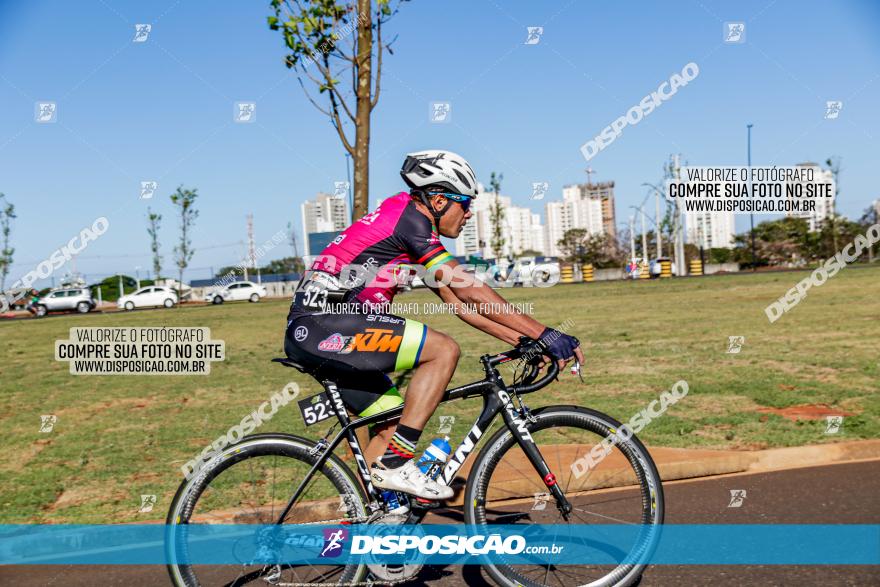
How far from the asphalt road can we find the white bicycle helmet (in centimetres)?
172

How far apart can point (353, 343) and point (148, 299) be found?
51.9 metres

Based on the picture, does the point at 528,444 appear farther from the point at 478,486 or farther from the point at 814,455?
the point at 814,455

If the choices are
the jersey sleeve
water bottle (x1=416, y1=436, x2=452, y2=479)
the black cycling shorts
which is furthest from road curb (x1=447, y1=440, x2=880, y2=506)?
the jersey sleeve

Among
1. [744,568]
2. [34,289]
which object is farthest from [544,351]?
[34,289]

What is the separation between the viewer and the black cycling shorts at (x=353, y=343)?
3.32 metres

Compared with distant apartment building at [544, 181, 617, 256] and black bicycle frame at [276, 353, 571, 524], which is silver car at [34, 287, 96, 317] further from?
distant apartment building at [544, 181, 617, 256]

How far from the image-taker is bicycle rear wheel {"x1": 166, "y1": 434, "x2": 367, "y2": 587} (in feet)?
10.7

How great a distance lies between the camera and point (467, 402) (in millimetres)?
8500

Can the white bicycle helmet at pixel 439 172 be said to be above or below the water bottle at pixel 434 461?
above

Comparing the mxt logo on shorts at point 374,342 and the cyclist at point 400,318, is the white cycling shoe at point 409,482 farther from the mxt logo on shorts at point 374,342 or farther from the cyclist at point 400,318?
the mxt logo on shorts at point 374,342

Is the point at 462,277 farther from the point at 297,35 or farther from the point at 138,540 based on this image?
the point at 297,35

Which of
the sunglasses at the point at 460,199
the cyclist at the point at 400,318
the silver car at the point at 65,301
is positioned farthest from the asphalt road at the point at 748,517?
the silver car at the point at 65,301

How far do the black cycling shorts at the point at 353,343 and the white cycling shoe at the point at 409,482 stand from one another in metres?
0.48

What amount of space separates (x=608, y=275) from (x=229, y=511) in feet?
219
